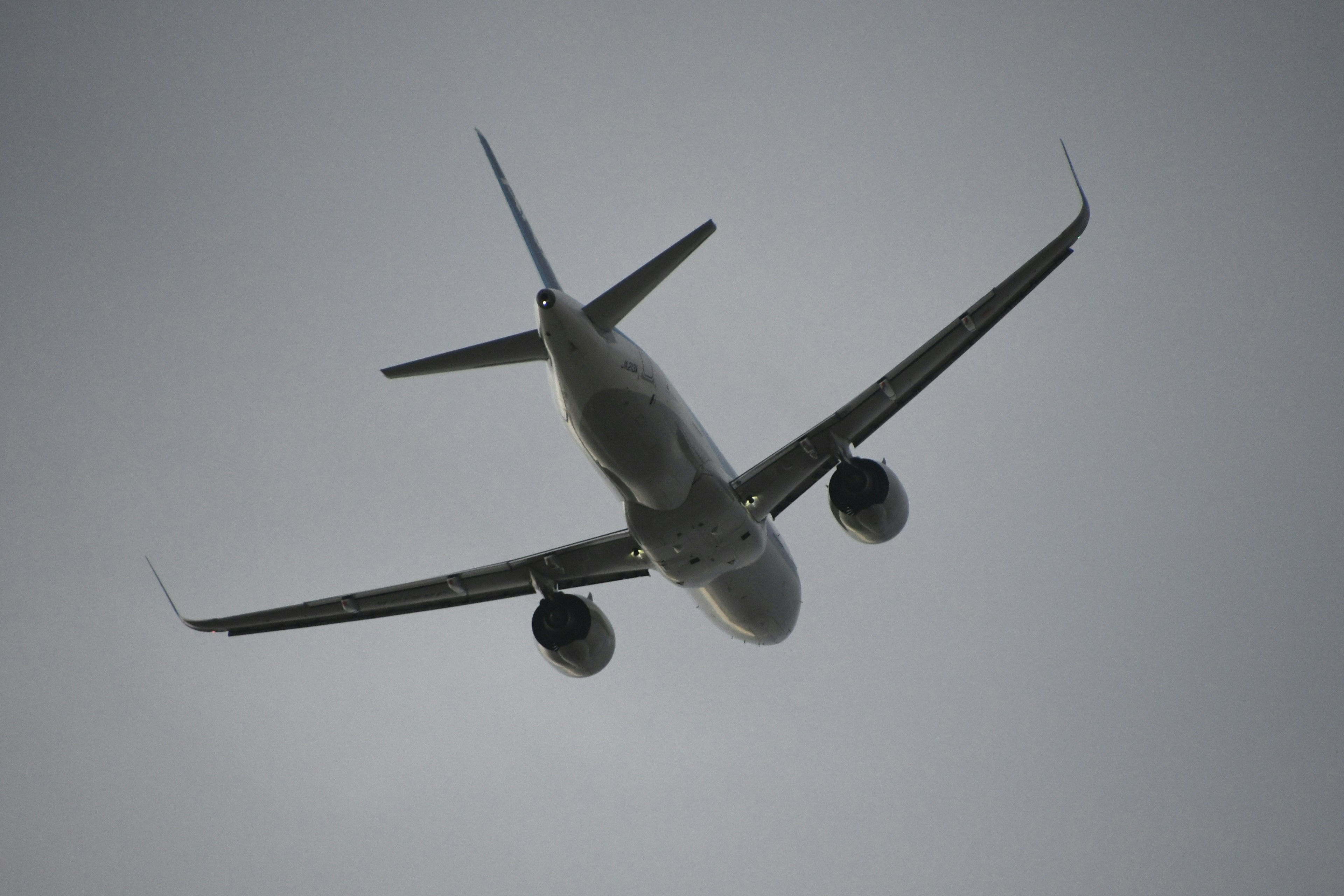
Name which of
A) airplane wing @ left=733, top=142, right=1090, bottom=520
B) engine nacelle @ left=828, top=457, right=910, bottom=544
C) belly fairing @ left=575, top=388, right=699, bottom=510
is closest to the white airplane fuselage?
belly fairing @ left=575, top=388, right=699, bottom=510

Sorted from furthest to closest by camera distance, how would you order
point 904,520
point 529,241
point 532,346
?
point 904,520 → point 529,241 → point 532,346

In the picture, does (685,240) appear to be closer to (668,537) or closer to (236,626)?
(668,537)

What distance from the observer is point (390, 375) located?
1320 cm

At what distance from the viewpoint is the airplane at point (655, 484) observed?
13.5 meters

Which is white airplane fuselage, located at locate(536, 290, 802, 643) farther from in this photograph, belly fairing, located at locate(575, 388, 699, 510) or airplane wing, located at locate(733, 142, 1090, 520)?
airplane wing, located at locate(733, 142, 1090, 520)

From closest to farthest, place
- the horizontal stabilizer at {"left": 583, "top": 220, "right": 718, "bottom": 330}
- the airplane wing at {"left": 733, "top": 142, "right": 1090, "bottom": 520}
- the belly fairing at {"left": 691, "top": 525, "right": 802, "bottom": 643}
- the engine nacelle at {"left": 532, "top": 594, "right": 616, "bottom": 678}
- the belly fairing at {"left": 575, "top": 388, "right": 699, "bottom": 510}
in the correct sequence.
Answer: the horizontal stabilizer at {"left": 583, "top": 220, "right": 718, "bottom": 330}
the belly fairing at {"left": 575, "top": 388, "right": 699, "bottom": 510}
the airplane wing at {"left": 733, "top": 142, "right": 1090, "bottom": 520}
the engine nacelle at {"left": 532, "top": 594, "right": 616, "bottom": 678}
the belly fairing at {"left": 691, "top": 525, "right": 802, "bottom": 643}

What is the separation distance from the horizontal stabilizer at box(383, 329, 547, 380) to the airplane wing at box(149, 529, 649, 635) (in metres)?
6.29

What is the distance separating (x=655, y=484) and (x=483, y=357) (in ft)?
11.4

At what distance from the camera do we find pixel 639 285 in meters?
13.3

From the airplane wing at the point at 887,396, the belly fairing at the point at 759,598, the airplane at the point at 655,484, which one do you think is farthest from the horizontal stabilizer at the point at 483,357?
the belly fairing at the point at 759,598

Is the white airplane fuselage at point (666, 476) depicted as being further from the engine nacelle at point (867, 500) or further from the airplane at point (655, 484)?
the engine nacelle at point (867, 500)

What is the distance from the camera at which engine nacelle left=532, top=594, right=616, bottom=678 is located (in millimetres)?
18906

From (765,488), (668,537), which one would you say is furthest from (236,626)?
(765,488)

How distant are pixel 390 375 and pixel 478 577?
292 inches
